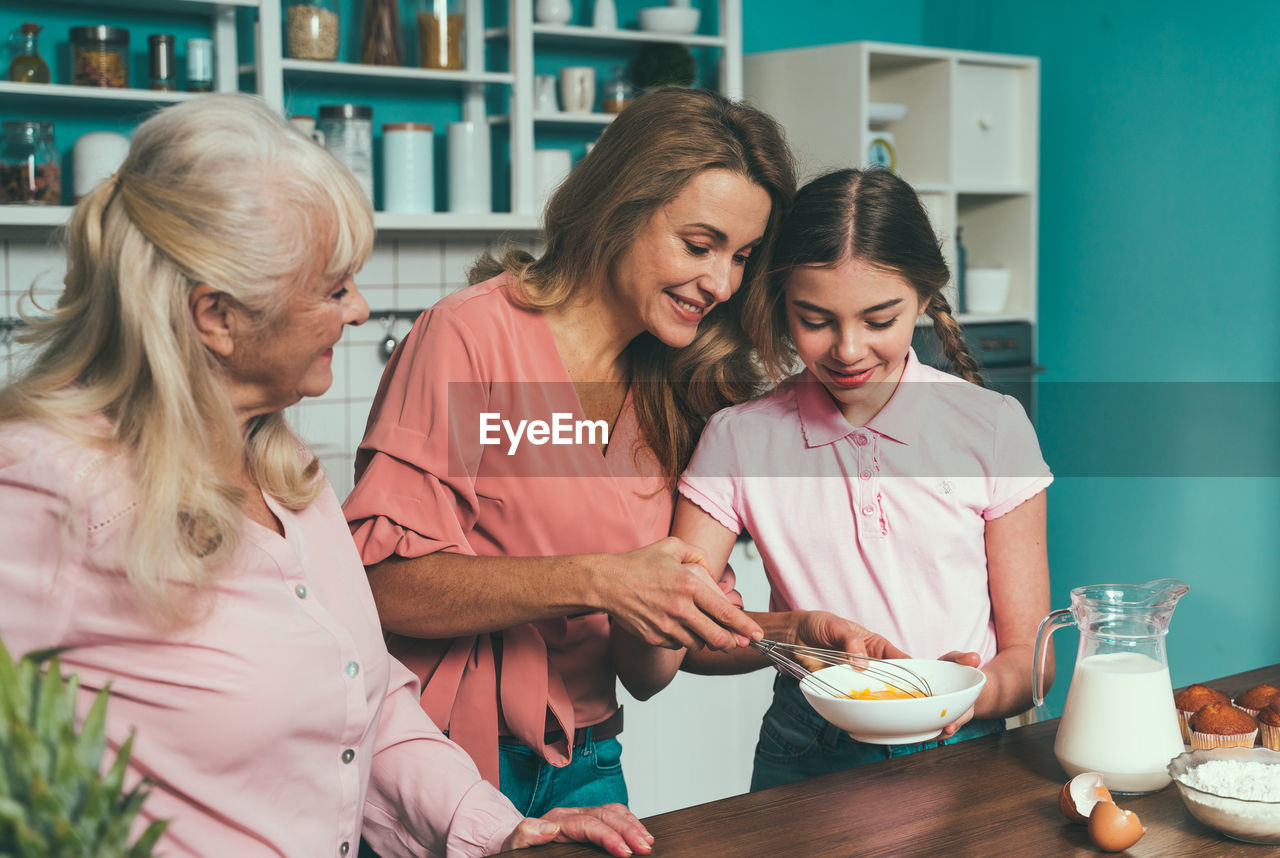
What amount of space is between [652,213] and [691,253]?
0.22ft

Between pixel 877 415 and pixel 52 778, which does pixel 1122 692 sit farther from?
pixel 52 778

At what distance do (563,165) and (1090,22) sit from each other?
1726 mm

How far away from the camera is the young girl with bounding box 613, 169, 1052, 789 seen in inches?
58.6

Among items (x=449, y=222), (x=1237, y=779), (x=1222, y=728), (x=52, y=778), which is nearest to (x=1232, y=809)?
(x=1237, y=779)

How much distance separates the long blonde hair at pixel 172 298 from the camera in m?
A: 0.98

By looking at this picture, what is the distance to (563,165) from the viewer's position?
319 centimetres

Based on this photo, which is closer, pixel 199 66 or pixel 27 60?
pixel 27 60

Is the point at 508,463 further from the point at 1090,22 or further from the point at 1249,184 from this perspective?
the point at 1090,22

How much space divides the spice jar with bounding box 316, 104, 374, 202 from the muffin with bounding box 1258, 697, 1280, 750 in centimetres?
223

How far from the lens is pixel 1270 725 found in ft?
4.04

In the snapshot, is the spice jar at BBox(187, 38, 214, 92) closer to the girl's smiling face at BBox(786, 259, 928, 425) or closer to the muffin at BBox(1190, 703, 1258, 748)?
the girl's smiling face at BBox(786, 259, 928, 425)

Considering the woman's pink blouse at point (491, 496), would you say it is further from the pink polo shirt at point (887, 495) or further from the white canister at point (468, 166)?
the white canister at point (468, 166)

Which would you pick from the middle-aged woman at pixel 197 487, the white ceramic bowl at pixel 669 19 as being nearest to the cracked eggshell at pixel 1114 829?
the middle-aged woman at pixel 197 487

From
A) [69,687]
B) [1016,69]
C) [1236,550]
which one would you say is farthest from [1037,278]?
[69,687]
